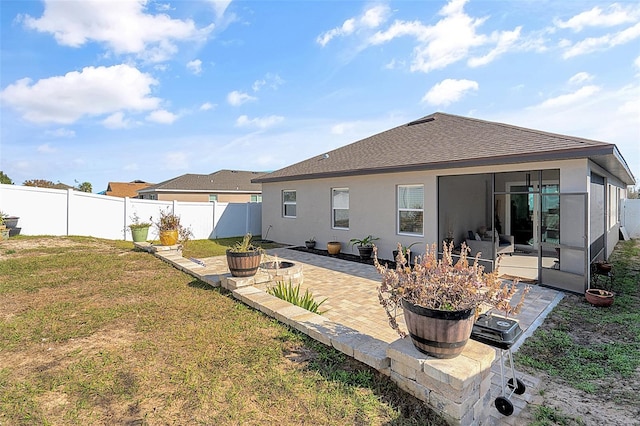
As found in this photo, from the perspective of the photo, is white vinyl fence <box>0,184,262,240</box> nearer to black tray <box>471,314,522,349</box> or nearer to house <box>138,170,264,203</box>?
house <box>138,170,264,203</box>

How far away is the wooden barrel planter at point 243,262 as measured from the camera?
5421 mm

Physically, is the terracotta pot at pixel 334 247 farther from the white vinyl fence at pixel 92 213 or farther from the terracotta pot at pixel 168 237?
the white vinyl fence at pixel 92 213

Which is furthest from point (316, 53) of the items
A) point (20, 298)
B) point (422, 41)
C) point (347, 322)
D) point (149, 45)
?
point (20, 298)

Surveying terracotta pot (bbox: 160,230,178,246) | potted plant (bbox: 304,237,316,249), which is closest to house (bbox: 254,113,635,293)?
potted plant (bbox: 304,237,316,249)

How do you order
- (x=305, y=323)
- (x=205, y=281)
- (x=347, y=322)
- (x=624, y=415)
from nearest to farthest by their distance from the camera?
(x=624, y=415), (x=305, y=323), (x=347, y=322), (x=205, y=281)

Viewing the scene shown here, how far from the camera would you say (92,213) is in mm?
12180

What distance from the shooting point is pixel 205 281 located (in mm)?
6164

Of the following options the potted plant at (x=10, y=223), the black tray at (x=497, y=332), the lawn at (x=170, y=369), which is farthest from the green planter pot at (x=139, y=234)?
the black tray at (x=497, y=332)

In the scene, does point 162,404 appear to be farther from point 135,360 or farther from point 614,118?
point 614,118

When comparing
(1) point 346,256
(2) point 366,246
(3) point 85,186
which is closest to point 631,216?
(2) point 366,246

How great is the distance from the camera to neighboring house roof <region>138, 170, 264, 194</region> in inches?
950

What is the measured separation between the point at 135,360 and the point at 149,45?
9.39 metres

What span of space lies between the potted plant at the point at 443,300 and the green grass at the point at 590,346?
5.52ft

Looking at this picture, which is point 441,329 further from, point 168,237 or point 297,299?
point 168,237
